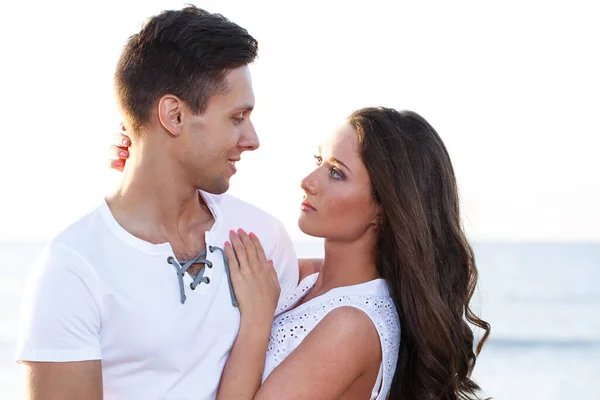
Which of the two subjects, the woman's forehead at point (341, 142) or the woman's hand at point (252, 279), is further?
the woman's forehead at point (341, 142)

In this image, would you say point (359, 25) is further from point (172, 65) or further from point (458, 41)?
point (172, 65)

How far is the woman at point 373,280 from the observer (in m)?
3.29

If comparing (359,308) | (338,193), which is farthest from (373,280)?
(338,193)

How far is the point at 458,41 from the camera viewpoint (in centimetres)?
2047

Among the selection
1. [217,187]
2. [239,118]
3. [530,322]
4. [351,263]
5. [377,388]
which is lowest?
[530,322]

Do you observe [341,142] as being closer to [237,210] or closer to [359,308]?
[237,210]

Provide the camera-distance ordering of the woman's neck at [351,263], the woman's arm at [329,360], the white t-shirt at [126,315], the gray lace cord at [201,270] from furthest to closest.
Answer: the woman's neck at [351,263] < the woman's arm at [329,360] < the gray lace cord at [201,270] < the white t-shirt at [126,315]

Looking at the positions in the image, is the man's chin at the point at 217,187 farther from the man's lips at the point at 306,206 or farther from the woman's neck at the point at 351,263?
the woman's neck at the point at 351,263

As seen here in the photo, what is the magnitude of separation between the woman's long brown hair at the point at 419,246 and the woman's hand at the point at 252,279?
1.81ft

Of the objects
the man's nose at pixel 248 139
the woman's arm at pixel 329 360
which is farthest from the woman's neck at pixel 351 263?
the man's nose at pixel 248 139

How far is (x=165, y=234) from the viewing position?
10.3ft

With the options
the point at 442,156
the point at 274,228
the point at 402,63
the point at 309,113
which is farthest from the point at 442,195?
the point at 402,63

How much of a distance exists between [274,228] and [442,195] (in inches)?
28.3

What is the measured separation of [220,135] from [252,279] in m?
0.57
